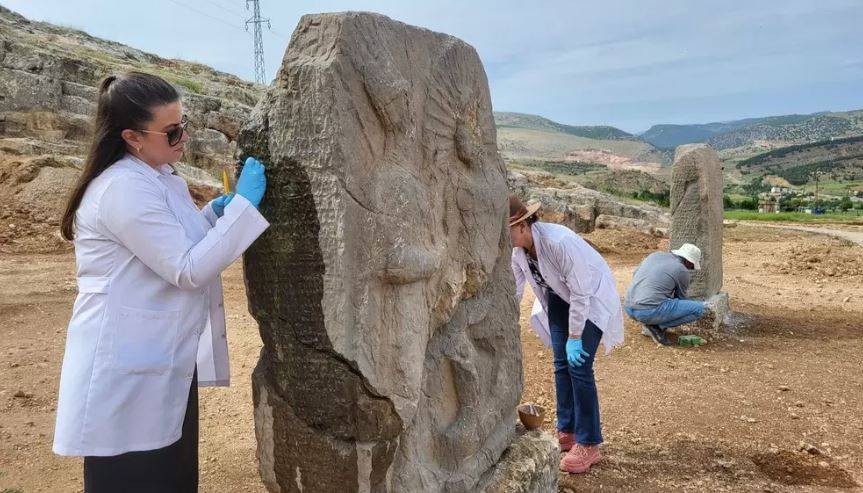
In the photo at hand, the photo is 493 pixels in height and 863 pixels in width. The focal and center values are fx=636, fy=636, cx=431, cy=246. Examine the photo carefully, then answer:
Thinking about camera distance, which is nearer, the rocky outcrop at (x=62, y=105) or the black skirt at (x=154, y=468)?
the black skirt at (x=154, y=468)

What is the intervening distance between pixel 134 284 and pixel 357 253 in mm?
733

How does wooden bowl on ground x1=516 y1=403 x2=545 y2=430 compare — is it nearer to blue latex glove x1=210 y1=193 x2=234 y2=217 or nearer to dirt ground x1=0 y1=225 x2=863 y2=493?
dirt ground x1=0 y1=225 x2=863 y2=493

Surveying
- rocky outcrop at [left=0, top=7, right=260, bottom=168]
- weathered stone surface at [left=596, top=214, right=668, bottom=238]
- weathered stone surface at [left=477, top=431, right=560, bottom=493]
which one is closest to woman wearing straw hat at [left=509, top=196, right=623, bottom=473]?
weathered stone surface at [left=477, top=431, right=560, bottom=493]

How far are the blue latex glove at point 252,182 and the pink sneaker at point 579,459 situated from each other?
8.67 ft

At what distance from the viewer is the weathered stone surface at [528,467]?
3.00 m

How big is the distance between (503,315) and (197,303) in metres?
1.56

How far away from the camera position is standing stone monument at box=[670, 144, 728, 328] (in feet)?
24.6

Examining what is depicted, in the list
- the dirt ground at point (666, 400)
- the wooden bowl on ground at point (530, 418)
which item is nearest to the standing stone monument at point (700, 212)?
the dirt ground at point (666, 400)

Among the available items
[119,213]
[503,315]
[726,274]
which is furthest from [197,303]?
[726,274]

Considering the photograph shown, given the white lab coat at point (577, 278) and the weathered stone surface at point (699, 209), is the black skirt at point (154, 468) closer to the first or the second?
the white lab coat at point (577, 278)

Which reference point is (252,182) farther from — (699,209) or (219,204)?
(699,209)

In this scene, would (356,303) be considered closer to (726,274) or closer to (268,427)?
(268,427)

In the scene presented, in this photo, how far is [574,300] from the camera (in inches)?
143

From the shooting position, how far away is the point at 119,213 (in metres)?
1.98
